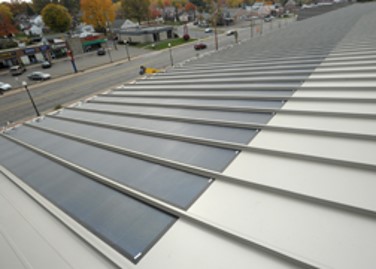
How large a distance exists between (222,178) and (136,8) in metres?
103

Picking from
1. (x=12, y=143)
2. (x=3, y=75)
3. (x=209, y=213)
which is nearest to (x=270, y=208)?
(x=209, y=213)

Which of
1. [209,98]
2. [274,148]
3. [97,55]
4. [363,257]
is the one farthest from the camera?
[97,55]

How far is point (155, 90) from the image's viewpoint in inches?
486

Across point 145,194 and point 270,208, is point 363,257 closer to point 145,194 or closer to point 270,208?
point 270,208

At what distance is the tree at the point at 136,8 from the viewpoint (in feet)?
302

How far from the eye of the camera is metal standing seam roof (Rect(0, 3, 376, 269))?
3266 millimetres

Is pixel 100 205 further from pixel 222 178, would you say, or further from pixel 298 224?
pixel 298 224

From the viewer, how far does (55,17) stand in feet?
238

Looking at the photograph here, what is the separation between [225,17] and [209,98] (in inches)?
4199

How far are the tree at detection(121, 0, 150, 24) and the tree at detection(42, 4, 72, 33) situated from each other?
88.0 ft

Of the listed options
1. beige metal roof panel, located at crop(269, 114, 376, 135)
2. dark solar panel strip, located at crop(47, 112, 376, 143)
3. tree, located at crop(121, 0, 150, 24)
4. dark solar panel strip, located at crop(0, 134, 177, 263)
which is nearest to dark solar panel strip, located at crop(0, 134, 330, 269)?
dark solar panel strip, located at crop(0, 134, 177, 263)

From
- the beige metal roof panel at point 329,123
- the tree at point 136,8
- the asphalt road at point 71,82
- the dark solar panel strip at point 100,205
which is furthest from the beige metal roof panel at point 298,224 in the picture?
the tree at point 136,8

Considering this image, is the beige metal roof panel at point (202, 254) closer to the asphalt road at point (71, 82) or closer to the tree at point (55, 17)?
the asphalt road at point (71, 82)

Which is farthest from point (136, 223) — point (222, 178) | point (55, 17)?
point (55, 17)
